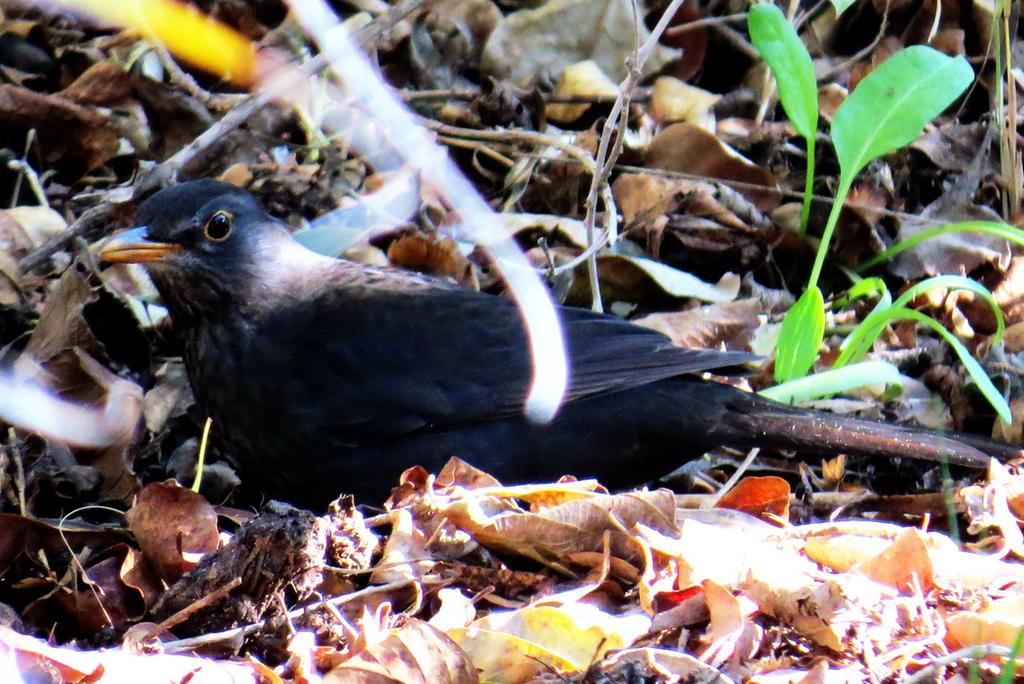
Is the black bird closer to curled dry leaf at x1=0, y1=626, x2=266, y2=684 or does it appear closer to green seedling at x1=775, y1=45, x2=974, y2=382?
green seedling at x1=775, y1=45, x2=974, y2=382

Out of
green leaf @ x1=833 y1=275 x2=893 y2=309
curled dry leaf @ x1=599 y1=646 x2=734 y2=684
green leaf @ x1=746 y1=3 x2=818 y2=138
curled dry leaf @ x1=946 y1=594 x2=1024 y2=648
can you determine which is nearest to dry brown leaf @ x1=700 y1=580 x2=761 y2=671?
curled dry leaf @ x1=599 y1=646 x2=734 y2=684

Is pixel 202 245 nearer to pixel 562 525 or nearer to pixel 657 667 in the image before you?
pixel 562 525

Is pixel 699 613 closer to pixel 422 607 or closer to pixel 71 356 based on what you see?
pixel 422 607

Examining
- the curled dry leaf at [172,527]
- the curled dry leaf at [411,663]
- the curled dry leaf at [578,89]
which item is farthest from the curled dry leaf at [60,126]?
the curled dry leaf at [411,663]

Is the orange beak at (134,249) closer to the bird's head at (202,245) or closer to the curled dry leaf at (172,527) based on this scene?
the bird's head at (202,245)

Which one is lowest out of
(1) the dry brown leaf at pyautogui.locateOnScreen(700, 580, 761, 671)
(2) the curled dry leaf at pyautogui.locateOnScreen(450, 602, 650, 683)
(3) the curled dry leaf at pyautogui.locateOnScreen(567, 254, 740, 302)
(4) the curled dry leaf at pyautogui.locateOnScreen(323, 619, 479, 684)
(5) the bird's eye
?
(3) the curled dry leaf at pyautogui.locateOnScreen(567, 254, 740, 302)
